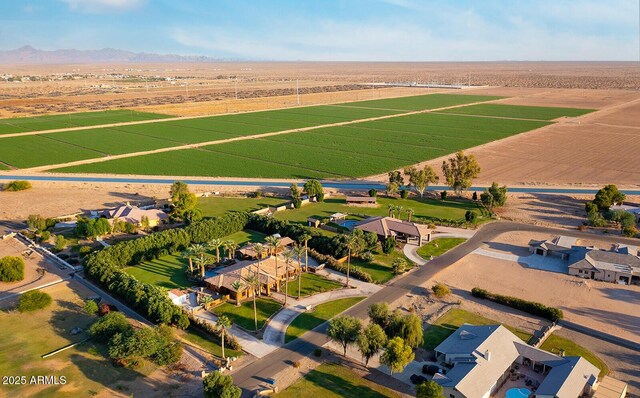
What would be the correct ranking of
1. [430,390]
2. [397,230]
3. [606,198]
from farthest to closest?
[606,198] → [397,230] → [430,390]

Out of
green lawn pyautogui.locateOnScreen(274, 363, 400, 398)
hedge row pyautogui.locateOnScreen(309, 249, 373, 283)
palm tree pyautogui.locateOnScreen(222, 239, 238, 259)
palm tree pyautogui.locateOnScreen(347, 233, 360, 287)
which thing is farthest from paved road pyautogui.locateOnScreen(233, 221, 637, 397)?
palm tree pyautogui.locateOnScreen(222, 239, 238, 259)

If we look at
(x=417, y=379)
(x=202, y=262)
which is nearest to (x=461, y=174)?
(x=202, y=262)

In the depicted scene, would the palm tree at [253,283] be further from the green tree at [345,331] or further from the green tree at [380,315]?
the green tree at [380,315]

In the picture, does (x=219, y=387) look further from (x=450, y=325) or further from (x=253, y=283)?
(x=450, y=325)

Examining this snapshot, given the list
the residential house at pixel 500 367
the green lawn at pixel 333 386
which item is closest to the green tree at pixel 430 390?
the residential house at pixel 500 367

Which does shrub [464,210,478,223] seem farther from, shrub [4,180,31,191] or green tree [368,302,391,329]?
shrub [4,180,31,191]

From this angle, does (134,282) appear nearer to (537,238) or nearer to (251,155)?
(537,238)

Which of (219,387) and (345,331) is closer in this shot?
(219,387)

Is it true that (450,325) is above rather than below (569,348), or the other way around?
above
